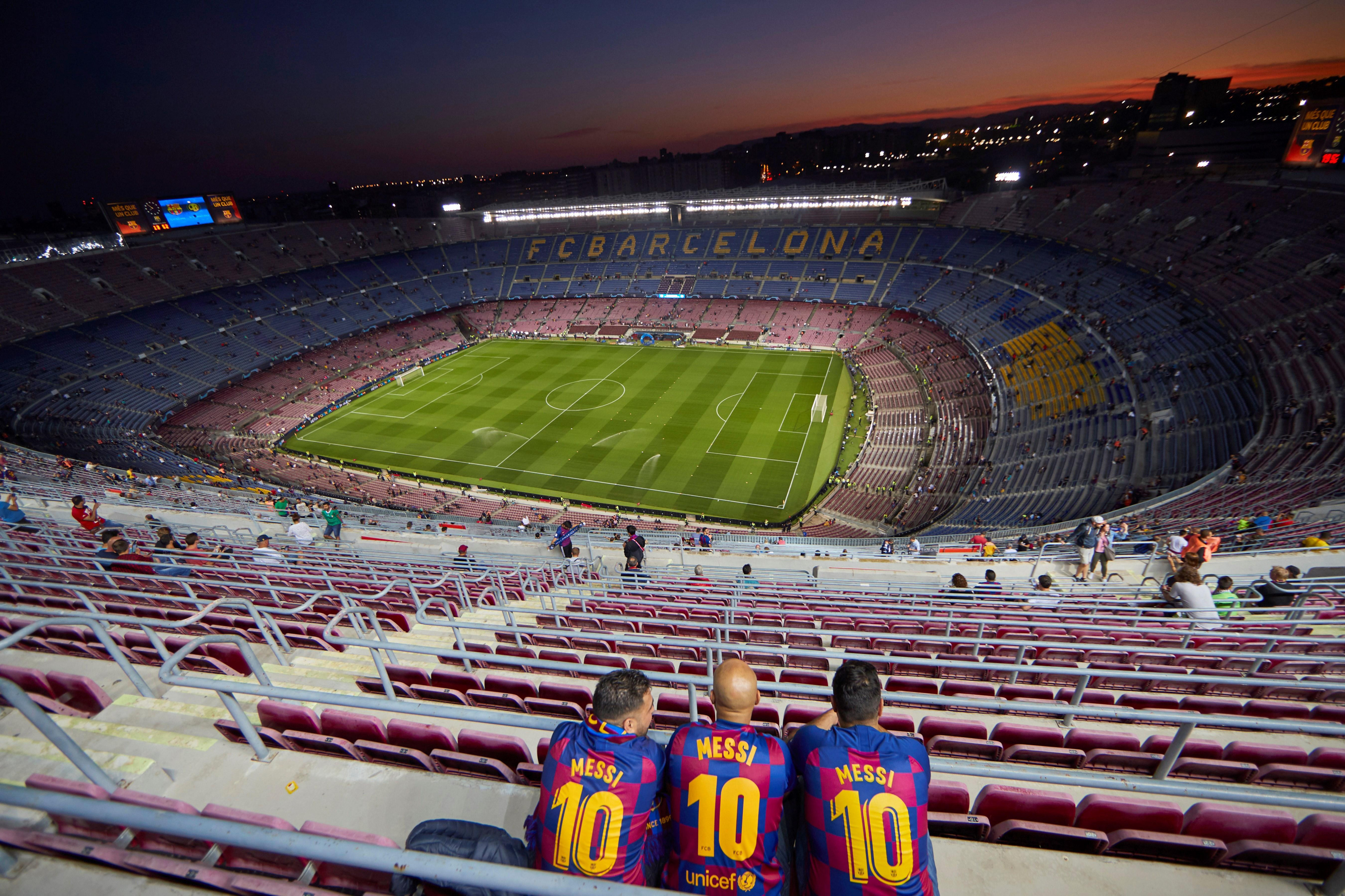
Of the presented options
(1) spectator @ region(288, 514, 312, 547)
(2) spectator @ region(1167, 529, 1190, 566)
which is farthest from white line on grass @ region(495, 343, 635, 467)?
(2) spectator @ region(1167, 529, 1190, 566)

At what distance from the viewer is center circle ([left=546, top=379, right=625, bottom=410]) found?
139ft

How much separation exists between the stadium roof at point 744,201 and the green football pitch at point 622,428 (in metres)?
22.1

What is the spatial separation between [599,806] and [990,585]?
12.6 metres

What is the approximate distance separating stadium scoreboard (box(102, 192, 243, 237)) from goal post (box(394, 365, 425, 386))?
30746 mm

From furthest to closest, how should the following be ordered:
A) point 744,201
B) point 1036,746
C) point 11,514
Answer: point 744,201 → point 11,514 → point 1036,746

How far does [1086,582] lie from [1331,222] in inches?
1222

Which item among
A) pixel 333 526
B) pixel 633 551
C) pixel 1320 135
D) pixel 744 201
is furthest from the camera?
pixel 744 201

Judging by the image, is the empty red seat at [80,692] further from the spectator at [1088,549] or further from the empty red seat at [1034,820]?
the spectator at [1088,549]

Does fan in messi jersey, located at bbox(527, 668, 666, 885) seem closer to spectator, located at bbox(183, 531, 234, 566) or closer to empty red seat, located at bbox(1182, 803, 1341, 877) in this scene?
empty red seat, located at bbox(1182, 803, 1341, 877)

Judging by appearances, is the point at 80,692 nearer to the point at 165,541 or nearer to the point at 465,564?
the point at 165,541

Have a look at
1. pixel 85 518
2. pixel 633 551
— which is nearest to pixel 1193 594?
pixel 633 551

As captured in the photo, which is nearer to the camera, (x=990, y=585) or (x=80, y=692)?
(x=80, y=692)

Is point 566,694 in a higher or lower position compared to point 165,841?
higher

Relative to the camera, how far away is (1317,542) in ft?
38.8
